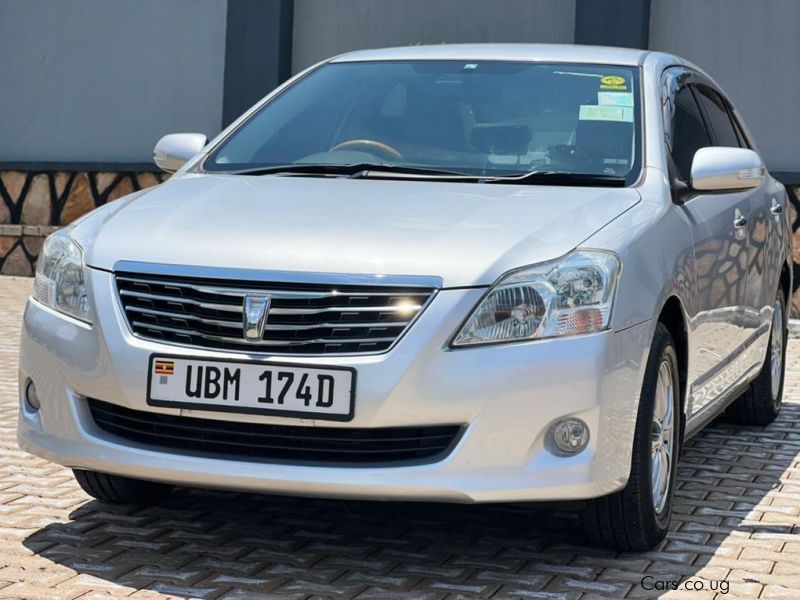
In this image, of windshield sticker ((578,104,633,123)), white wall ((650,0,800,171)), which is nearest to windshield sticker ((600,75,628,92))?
windshield sticker ((578,104,633,123))

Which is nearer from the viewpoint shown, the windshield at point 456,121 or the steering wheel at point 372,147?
the windshield at point 456,121

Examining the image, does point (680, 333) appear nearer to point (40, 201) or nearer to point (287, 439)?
point (287, 439)

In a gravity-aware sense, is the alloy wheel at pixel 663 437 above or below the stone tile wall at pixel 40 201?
above

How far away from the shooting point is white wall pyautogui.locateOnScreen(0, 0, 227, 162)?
49.0ft

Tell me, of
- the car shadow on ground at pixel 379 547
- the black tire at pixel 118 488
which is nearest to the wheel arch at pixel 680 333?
the car shadow on ground at pixel 379 547

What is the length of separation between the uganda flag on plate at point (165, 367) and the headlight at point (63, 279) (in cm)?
31

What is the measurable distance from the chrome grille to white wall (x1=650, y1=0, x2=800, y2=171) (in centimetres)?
907

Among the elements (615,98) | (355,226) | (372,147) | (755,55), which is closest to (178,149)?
(372,147)

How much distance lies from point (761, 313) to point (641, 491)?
7.75 feet

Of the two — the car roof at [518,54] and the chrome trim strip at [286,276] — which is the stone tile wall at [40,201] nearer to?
the car roof at [518,54]

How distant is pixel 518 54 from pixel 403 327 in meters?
2.12

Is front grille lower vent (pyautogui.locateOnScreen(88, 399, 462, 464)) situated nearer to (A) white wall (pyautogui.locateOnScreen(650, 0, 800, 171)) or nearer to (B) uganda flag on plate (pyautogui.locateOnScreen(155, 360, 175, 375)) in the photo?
(B) uganda flag on plate (pyautogui.locateOnScreen(155, 360, 175, 375))

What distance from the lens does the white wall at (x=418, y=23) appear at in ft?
44.0

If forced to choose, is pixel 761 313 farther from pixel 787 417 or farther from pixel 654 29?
pixel 654 29
